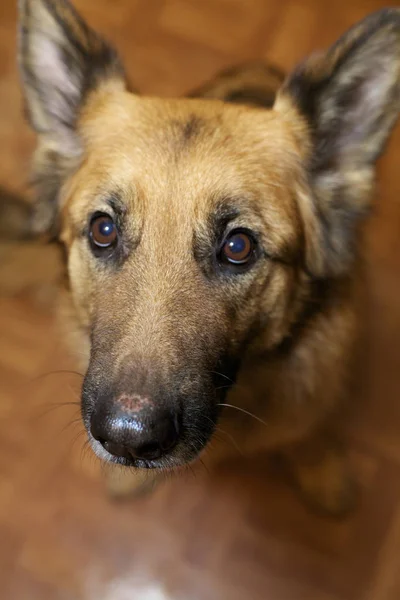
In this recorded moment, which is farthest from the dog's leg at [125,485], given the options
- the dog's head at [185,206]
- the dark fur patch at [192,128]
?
the dark fur patch at [192,128]

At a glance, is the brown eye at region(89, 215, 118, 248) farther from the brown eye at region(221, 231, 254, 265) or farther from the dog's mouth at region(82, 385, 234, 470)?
the dog's mouth at region(82, 385, 234, 470)

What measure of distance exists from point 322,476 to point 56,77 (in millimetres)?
1456

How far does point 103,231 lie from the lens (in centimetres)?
150

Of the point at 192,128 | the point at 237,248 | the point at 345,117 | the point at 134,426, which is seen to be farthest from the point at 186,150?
the point at 134,426

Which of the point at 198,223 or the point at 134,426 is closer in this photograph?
the point at 134,426

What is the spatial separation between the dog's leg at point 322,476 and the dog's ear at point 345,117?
74 cm

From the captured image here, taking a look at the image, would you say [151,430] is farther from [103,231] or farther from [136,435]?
[103,231]

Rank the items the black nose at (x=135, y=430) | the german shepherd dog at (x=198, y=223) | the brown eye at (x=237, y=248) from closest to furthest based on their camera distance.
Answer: the black nose at (x=135, y=430) → the german shepherd dog at (x=198, y=223) → the brown eye at (x=237, y=248)

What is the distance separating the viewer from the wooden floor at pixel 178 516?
2.08 metres

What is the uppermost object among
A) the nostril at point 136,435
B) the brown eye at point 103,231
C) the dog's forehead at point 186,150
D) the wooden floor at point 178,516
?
the dog's forehead at point 186,150

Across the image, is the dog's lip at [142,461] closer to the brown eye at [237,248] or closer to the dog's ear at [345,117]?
the brown eye at [237,248]

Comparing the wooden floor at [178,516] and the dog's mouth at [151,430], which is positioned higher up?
the dog's mouth at [151,430]

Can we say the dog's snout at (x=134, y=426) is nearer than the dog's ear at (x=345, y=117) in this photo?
Yes

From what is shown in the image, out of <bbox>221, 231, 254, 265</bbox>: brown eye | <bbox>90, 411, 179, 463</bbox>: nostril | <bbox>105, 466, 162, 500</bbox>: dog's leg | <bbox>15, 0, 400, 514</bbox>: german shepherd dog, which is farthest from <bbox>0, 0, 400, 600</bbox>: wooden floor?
<bbox>221, 231, 254, 265</bbox>: brown eye
